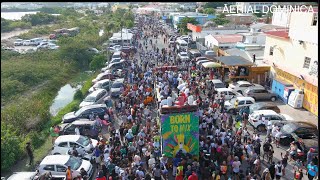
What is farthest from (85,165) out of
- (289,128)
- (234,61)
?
(234,61)

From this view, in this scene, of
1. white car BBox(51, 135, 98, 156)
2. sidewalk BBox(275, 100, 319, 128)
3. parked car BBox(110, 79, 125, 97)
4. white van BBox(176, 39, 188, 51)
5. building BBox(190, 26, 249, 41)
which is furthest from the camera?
building BBox(190, 26, 249, 41)

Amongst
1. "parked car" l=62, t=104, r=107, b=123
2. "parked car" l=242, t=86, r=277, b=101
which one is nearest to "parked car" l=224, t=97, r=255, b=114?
"parked car" l=242, t=86, r=277, b=101

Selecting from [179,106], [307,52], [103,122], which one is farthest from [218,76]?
[179,106]

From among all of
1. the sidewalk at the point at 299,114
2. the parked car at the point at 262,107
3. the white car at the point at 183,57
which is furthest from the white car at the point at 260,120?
the white car at the point at 183,57

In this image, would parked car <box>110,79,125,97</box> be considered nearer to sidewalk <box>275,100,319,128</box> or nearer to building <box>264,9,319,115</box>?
sidewalk <box>275,100,319,128</box>

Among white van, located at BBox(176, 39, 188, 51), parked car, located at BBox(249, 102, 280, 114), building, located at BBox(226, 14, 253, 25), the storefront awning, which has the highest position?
building, located at BBox(226, 14, 253, 25)
